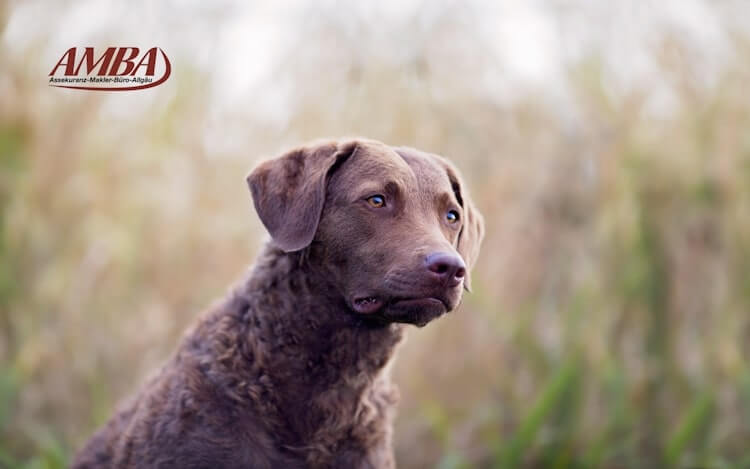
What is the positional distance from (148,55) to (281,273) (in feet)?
9.72

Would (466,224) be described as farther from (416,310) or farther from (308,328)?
(308,328)

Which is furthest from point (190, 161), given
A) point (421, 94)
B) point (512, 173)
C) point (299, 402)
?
point (299, 402)

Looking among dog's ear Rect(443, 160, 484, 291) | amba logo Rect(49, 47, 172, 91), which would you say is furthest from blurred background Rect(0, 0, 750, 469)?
dog's ear Rect(443, 160, 484, 291)

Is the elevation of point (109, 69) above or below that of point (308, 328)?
above

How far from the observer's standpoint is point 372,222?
10.3 feet

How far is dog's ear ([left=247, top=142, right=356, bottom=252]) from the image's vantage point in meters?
3.14

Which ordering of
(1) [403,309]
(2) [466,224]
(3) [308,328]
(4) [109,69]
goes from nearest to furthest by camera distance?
Answer: 1. (1) [403,309]
2. (3) [308,328]
3. (2) [466,224]
4. (4) [109,69]

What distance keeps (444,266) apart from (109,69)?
3.11 metres

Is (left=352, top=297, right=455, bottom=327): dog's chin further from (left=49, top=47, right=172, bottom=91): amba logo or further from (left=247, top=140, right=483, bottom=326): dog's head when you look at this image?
(left=49, top=47, right=172, bottom=91): amba logo

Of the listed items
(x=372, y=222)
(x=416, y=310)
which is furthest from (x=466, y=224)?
(x=416, y=310)

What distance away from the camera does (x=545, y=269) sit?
6.24 meters

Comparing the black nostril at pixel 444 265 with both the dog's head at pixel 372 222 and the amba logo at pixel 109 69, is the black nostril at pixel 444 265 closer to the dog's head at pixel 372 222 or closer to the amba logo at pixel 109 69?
the dog's head at pixel 372 222

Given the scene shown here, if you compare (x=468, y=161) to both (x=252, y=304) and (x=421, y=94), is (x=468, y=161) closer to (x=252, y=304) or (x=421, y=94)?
(x=421, y=94)

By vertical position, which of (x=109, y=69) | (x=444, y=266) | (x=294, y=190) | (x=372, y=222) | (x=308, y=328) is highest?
(x=109, y=69)
